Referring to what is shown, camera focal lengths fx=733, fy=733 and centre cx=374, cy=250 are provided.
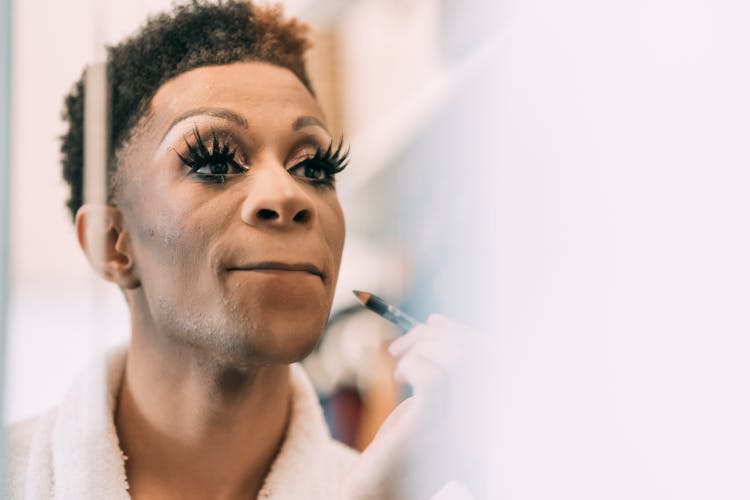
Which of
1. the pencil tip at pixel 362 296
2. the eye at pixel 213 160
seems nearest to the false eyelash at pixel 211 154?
the eye at pixel 213 160

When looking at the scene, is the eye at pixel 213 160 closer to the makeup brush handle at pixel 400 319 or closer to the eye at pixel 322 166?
the eye at pixel 322 166

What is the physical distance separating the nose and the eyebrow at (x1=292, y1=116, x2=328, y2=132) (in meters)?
0.04

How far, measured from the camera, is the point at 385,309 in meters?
0.59

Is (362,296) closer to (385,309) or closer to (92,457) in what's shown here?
(385,309)

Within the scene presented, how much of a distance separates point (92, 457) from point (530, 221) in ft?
1.33

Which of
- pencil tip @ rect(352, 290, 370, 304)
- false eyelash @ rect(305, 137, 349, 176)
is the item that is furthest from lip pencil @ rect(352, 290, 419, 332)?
false eyelash @ rect(305, 137, 349, 176)

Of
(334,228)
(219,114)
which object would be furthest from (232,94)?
(334,228)

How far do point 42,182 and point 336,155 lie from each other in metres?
0.23

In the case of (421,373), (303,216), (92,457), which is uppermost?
(303,216)

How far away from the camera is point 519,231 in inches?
25.2

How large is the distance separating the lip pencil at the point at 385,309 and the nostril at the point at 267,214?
0.10 m

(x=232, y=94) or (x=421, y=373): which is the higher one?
(x=232, y=94)

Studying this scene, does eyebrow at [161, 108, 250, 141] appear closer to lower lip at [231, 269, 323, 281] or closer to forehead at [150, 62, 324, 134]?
forehead at [150, 62, 324, 134]

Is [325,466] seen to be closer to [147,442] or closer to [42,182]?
[147,442]
